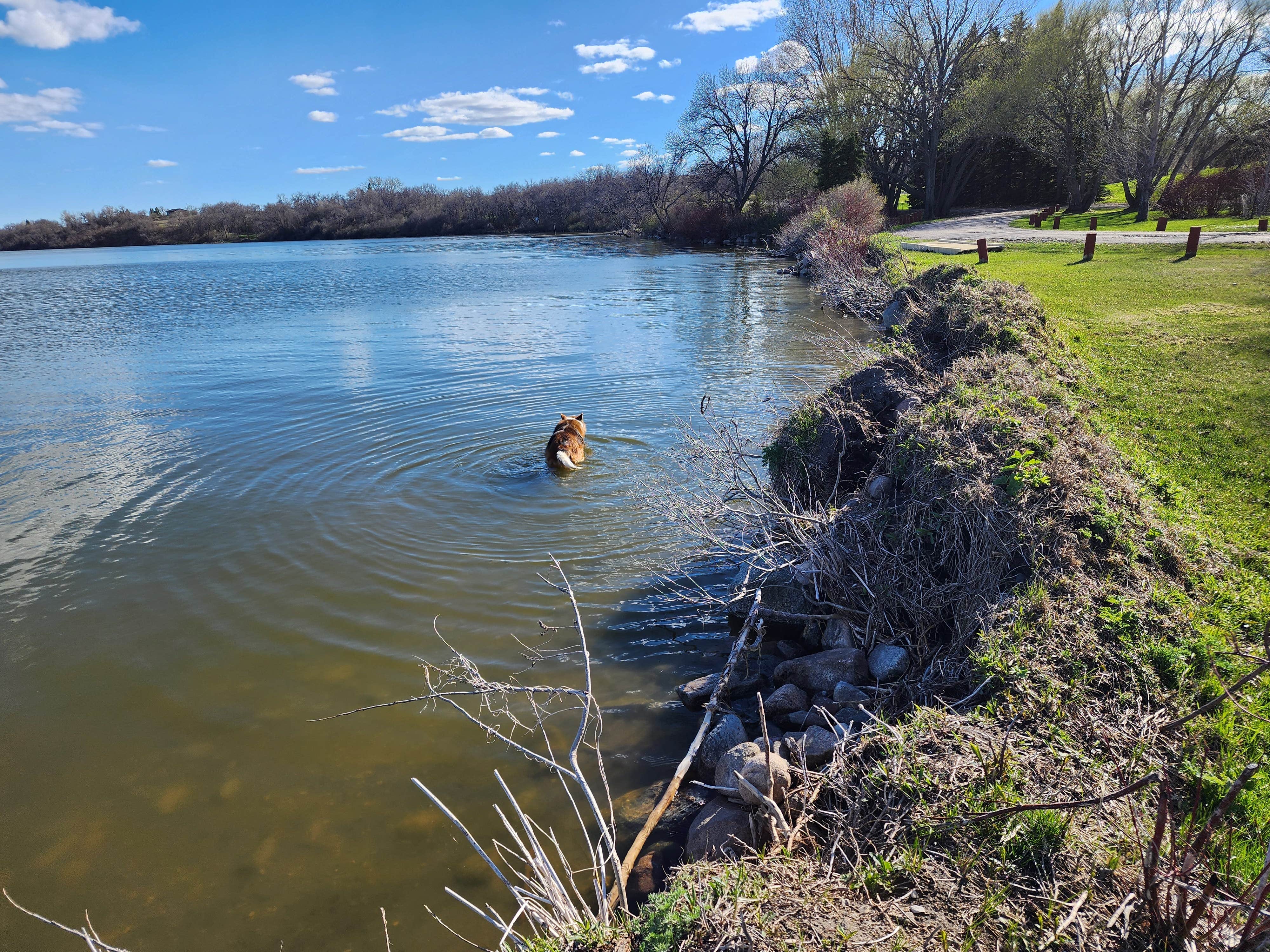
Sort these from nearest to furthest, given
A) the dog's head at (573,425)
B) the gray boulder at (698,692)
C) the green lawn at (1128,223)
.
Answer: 1. the gray boulder at (698,692)
2. the dog's head at (573,425)
3. the green lawn at (1128,223)

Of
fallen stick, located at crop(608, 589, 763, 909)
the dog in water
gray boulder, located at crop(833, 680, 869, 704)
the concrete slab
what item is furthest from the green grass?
the concrete slab

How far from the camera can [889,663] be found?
480 centimetres

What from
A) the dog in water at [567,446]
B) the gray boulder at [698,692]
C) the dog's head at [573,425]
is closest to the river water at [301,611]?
the gray boulder at [698,692]

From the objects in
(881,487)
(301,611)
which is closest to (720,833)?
(881,487)

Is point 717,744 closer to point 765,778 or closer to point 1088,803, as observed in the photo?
point 765,778

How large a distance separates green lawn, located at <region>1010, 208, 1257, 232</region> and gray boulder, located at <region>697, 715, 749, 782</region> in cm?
2791

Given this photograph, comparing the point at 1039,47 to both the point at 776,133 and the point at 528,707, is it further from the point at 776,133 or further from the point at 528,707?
the point at 528,707

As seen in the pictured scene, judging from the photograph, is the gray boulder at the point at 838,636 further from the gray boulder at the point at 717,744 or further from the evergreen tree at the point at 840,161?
the evergreen tree at the point at 840,161

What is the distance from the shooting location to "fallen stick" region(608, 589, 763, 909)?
352 cm

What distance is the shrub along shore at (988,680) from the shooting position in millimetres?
2885

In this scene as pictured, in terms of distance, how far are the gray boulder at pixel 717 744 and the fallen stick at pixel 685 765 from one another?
1.9 inches

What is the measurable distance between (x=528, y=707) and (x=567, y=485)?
170 inches

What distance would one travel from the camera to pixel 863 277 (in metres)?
18.3

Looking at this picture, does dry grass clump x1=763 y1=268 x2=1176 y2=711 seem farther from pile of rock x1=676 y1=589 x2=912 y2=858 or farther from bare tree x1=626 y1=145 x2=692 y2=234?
bare tree x1=626 y1=145 x2=692 y2=234
